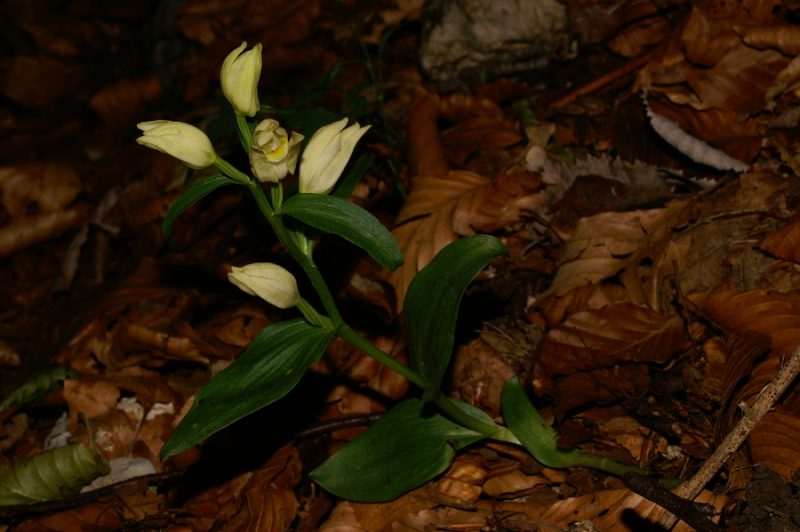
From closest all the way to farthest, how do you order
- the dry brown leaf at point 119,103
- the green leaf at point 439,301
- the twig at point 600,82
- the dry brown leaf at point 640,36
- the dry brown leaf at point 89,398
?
1. the green leaf at point 439,301
2. the dry brown leaf at point 89,398
3. the twig at point 600,82
4. the dry brown leaf at point 640,36
5. the dry brown leaf at point 119,103

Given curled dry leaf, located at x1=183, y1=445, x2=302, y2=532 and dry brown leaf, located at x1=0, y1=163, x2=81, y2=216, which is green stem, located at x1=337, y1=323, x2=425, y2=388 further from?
dry brown leaf, located at x1=0, y1=163, x2=81, y2=216

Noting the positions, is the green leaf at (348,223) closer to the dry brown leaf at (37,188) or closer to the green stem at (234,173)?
the green stem at (234,173)

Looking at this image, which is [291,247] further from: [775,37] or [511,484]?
[775,37]

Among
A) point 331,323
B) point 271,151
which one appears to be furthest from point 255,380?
point 271,151

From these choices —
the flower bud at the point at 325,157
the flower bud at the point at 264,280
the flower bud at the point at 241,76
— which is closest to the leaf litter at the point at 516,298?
the flower bud at the point at 264,280

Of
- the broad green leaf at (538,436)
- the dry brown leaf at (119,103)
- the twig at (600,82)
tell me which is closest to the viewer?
the broad green leaf at (538,436)

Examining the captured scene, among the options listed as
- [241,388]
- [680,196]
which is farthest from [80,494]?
[680,196]

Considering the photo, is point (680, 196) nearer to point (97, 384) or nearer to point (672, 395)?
point (672, 395)
